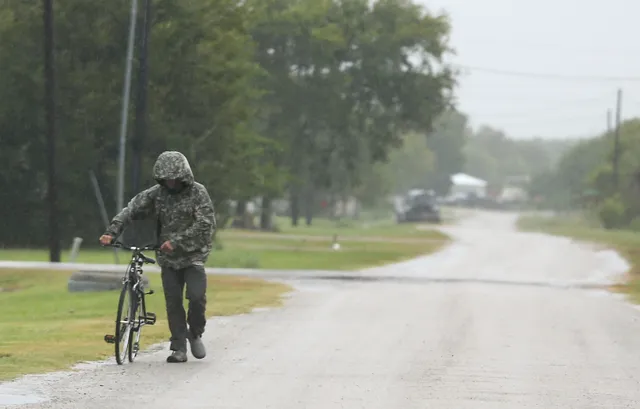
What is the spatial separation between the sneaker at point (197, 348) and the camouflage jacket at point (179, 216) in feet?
2.65

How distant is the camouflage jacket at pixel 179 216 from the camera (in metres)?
12.7

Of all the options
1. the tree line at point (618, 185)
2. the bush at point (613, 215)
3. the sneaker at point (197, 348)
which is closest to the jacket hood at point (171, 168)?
the sneaker at point (197, 348)

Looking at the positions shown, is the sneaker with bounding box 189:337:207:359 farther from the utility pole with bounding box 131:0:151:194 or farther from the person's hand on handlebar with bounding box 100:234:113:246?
the utility pole with bounding box 131:0:151:194

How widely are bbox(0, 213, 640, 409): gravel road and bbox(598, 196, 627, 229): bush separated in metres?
65.0

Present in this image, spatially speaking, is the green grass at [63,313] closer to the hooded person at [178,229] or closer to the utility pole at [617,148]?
the hooded person at [178,229]

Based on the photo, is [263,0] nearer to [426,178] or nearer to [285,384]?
[285,384]

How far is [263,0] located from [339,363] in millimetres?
49188

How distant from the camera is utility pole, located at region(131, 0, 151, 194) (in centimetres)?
3766

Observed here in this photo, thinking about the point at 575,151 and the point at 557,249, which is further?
the point at 575,151

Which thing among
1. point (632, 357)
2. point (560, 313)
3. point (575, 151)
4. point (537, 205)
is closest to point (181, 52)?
point (560, 313)

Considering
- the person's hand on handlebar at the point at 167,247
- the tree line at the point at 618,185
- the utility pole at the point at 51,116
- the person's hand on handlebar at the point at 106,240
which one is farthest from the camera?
the tree line at the point at 618,185

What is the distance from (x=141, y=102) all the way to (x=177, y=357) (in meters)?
26.3

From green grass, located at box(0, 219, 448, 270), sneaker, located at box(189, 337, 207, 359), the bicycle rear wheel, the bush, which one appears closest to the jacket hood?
the bicycle rear wheel

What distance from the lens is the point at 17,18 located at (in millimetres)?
45375
